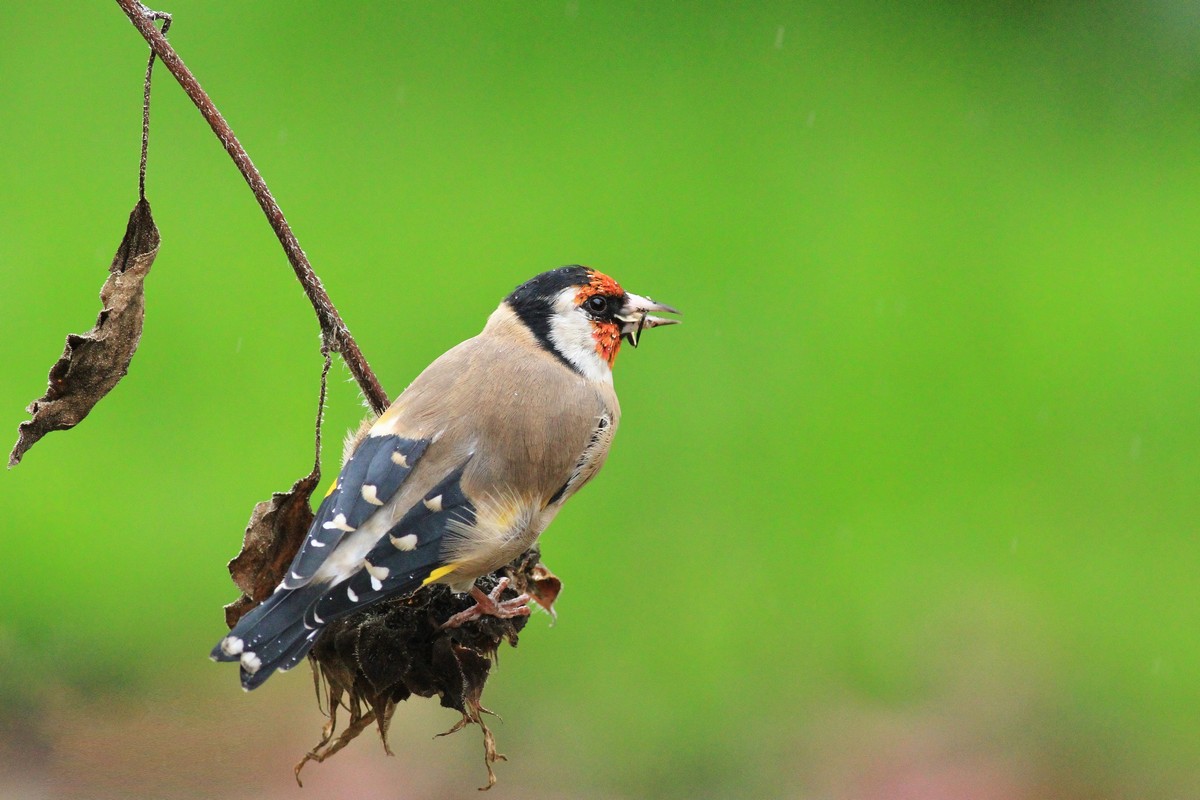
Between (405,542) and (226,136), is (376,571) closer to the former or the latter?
(405,542)

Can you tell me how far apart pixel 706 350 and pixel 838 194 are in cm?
93

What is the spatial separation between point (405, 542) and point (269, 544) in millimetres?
176

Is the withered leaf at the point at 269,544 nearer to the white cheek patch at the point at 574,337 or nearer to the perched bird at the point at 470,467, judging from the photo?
the perched bird at the point at 470,467

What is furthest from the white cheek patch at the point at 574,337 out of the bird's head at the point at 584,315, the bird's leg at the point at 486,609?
the bird's leg at the point at 486,609

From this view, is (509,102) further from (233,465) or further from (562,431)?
(562,431)

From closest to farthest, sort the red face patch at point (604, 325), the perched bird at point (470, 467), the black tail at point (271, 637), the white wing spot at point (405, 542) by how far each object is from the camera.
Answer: the black tail at point (271, 637)
the perched bird at point (470, 467)
the white wing spot at point (405, 542)
the red face patch at point (604, 325)

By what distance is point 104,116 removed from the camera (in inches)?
167

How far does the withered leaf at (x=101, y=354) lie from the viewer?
5.05 ft

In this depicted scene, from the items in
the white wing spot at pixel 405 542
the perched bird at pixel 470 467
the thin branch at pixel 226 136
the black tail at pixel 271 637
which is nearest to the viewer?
the thin branch at pixel 226 136

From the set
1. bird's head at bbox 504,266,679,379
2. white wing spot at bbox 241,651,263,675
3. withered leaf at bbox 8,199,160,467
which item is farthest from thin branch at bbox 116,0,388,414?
bird's head at bbox 504,266,679,379

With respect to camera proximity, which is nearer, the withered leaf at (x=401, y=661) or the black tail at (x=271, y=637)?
the black tail at (x=271, y=637)

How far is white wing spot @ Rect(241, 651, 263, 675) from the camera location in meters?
1.51

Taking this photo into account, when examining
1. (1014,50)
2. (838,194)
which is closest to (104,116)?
(838,194)

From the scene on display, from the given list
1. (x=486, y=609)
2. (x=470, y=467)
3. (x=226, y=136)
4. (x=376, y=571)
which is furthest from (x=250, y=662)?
(x=226, y=136)
